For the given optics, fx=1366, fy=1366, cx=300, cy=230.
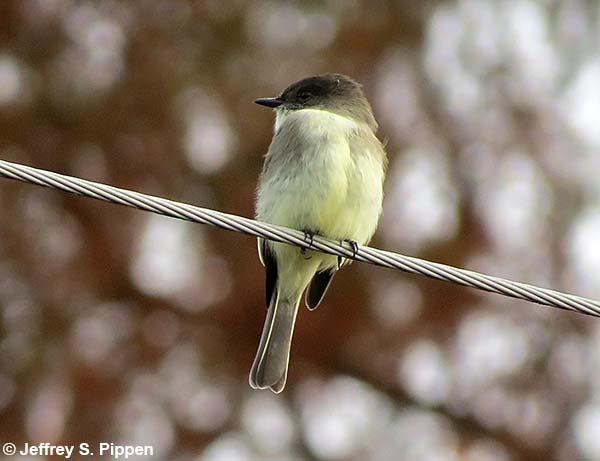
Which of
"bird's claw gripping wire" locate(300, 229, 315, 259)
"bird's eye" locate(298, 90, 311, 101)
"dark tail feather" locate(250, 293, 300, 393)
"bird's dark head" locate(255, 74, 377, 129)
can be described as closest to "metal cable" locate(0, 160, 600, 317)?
"bird's claw gripping wire" locate(300, 229, 315, 259)

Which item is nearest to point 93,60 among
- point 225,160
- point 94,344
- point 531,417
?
point 225,160

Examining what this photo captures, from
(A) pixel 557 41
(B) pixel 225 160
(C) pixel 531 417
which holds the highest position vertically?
(A) pixel 557 41

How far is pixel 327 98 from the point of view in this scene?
649 centimetres

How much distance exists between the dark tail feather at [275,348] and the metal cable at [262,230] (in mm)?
1353

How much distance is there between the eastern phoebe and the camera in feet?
18.6

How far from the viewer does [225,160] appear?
851cm

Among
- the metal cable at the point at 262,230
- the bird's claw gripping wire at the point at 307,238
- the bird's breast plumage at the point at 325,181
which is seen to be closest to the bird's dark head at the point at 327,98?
the bird's breast plumage at the point at 325,181

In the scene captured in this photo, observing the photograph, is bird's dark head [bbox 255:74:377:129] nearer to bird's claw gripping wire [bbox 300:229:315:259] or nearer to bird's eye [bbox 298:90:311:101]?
bird's eye [bbox 298:90:311:101]

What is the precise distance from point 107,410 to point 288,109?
8.70 ft

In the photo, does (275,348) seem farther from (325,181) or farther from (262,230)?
(262,230)

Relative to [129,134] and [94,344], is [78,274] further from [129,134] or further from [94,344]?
[129,134]

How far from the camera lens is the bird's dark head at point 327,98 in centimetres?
638

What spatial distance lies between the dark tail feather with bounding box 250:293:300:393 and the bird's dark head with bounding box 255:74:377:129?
2.94 ft

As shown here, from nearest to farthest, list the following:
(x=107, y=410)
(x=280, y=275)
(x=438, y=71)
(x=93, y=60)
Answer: (x=280, y=275) < (x=107, y=410) < (x=93, y=60) < (x=438, y=71)
